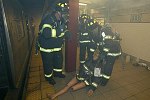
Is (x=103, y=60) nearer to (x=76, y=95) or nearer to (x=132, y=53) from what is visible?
(x=76, y=95)

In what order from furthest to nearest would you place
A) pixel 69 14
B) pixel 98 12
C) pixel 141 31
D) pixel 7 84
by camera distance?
pixel 98 12, pixel 141 31, pixel 69 14, pixel 7 84

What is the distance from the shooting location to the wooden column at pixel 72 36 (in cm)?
427

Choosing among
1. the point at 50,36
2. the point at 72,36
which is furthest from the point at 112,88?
the point at 50,36

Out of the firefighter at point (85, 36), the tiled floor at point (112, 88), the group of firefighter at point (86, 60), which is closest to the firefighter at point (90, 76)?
the group of firefighter at point (86, 60)

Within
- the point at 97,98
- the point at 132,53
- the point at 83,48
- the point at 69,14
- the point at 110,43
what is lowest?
the point at 97,98

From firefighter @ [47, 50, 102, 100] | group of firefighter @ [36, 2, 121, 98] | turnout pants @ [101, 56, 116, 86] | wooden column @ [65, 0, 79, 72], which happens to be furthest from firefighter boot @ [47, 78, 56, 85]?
turnout pants @ [101, 56, 116, 86]

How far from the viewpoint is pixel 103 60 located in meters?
3.57

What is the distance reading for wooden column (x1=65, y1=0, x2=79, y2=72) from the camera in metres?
4.27

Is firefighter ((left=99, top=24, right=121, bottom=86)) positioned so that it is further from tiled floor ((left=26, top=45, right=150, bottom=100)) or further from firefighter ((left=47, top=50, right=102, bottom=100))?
tiled floor ((left=26, top=45, right=150, bottom=100))

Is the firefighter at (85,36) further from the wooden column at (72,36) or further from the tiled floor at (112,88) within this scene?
the tiled floor at (112,88)

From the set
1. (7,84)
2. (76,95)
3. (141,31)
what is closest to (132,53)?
(141,31)

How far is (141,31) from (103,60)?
2.71 metres

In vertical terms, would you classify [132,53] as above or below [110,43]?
below

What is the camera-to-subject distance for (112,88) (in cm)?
362
